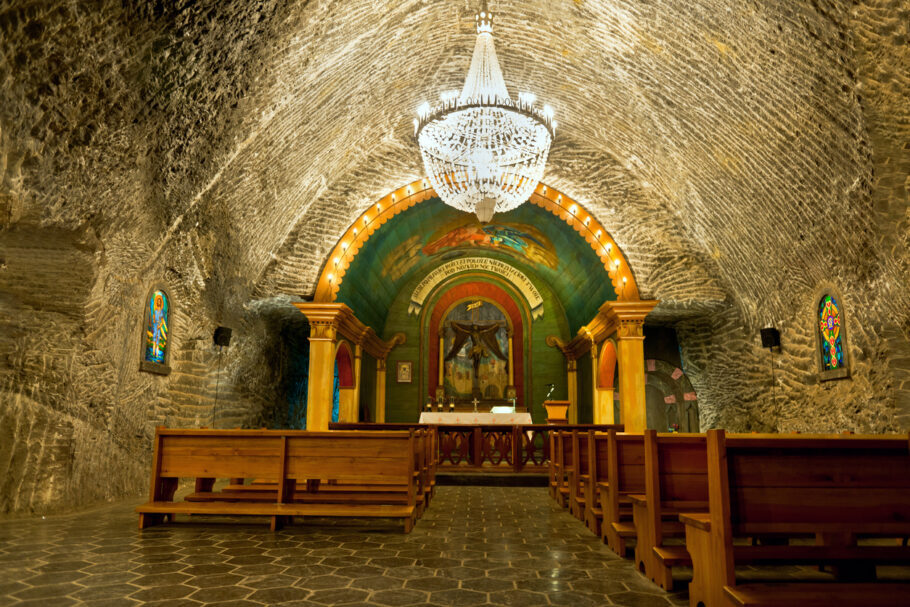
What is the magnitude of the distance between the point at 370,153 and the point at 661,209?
18.0ft

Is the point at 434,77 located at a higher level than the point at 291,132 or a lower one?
higher

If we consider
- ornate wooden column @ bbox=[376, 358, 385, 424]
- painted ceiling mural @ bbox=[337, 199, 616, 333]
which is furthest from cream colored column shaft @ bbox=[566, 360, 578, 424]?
ornate wooden column @ bbox=[376, 358, 385, 424]

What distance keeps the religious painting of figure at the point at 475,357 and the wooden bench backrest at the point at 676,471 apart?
1390 cm

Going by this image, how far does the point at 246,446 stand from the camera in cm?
592

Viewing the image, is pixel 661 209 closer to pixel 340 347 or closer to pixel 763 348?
pixel 763 348

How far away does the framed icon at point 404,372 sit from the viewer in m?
17.9

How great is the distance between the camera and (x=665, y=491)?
3945 mm

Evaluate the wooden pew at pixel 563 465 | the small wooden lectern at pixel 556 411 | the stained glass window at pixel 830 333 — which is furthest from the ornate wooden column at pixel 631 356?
the wooden pew at pixel 563 465

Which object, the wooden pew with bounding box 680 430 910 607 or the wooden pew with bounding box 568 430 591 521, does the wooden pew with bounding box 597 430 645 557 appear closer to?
the wooden pew with bounding box 568 430 591 521

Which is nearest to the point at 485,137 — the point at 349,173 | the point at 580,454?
the point at 580,454

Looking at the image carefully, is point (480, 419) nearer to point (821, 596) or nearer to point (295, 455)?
point (295, 455)

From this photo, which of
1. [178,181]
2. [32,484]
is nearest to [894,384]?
[178,181]

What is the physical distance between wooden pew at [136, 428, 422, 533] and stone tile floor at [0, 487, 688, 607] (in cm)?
21

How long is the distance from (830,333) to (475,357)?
1062 centimetres
